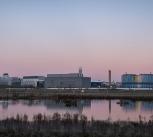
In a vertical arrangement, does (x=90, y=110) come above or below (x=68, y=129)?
below

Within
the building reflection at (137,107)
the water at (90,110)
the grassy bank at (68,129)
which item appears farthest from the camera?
the building reflection at (137,107)

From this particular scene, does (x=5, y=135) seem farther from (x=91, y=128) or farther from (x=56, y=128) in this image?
(x=91, y=128)

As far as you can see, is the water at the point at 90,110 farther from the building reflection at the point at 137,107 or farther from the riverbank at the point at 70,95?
the riverbank at the point at 70,95

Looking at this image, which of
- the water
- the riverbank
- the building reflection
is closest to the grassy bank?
the water

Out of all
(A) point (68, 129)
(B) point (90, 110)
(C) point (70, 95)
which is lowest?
(B) point (90, 110)

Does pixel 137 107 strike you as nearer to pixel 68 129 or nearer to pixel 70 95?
pixel 70 95

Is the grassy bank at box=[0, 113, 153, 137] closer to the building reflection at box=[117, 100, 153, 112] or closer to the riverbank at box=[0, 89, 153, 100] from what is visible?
the building reflection at box=[117, 100, 153, 112]

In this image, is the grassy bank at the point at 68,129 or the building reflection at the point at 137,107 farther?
the building reflection at the point at 137,107

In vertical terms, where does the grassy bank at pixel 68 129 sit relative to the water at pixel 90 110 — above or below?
above

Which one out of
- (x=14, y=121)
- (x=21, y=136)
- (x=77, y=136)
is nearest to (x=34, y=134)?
(x=21, y=136)

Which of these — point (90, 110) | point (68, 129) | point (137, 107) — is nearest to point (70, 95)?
point (137, 107)

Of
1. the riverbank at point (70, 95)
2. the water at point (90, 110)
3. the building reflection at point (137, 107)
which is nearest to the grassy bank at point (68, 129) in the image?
the water at point (90, 110)

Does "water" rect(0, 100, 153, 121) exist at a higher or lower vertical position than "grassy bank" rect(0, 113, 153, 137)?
lower

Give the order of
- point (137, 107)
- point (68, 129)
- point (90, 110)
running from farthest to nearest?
point (137, 107), point (90, 110), point (68, 129)
